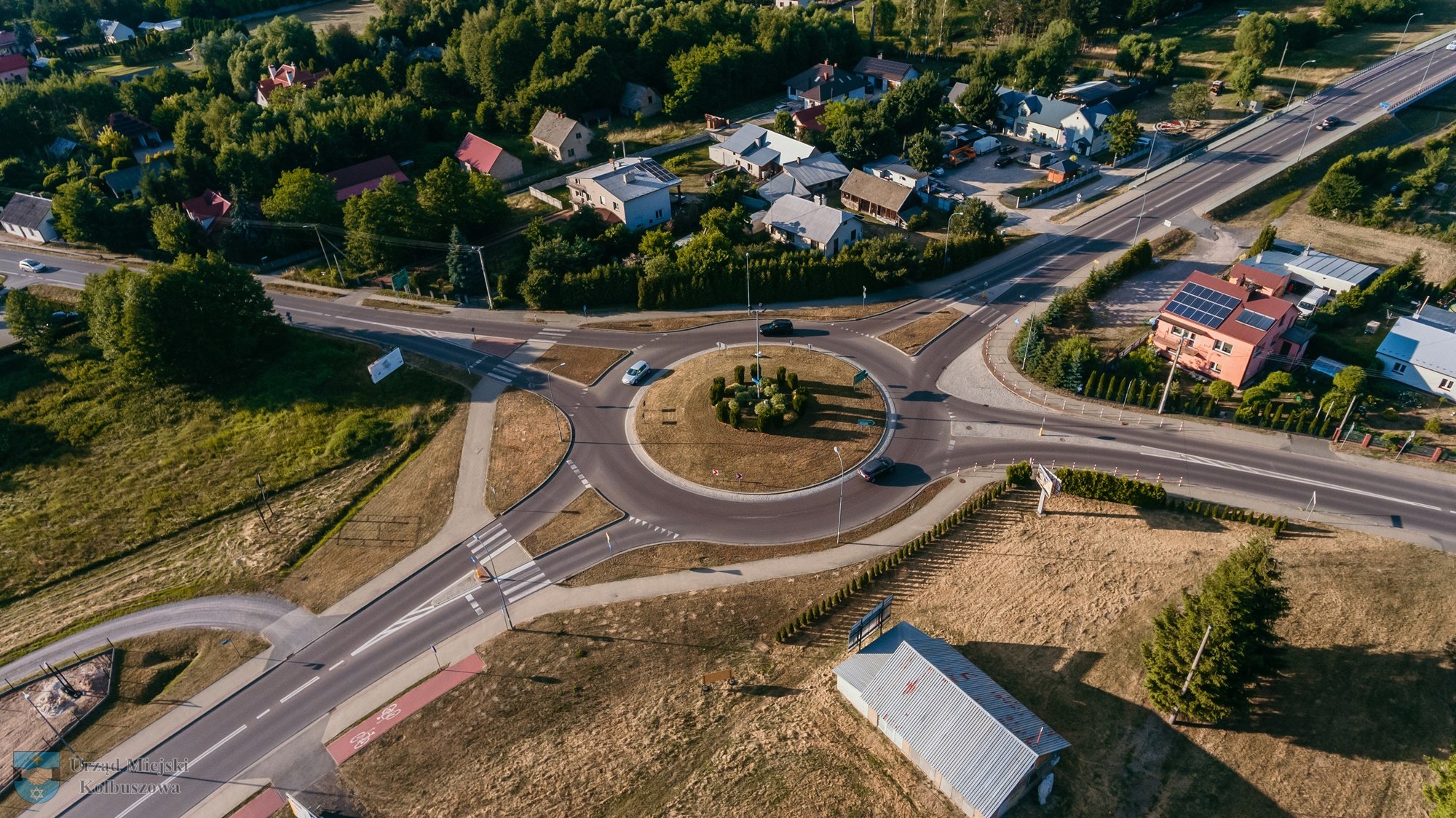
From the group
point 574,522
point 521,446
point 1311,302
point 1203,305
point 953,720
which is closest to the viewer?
point 953,720

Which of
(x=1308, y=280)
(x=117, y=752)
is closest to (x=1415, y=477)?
(x=1308, y=280)

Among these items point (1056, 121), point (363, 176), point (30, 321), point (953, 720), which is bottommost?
point (953, 720)

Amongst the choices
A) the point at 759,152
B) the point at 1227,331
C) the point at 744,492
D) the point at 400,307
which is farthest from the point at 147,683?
the point at 759,152

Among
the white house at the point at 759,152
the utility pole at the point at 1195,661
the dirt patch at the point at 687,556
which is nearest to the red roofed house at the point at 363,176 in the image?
the white house at the point at 759,152

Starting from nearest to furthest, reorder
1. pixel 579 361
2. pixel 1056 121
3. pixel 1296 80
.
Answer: pixel 579 361 → pixel 1056 121 → pixel 1296 80

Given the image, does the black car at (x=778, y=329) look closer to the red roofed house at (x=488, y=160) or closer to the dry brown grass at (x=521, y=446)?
the dry brown grass at (x=521, y=446)

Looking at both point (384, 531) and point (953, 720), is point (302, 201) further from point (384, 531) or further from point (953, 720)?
point (953, 720)

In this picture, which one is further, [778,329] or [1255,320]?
[778,329]
